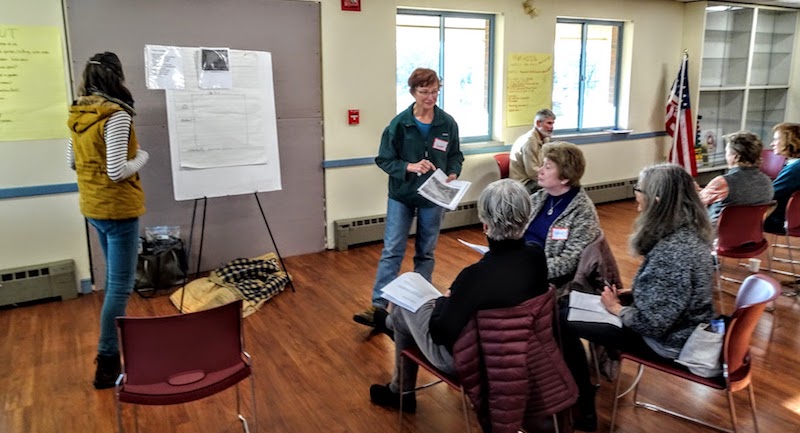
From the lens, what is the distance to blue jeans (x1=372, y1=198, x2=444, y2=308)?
364 centimetres

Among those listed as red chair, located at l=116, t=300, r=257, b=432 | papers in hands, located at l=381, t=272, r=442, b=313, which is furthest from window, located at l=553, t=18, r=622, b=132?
red chair, located at l=116, t=300, r=257, b=432

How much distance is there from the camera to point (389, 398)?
110 inches

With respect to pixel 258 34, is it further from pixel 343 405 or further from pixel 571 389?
pixel 571 389

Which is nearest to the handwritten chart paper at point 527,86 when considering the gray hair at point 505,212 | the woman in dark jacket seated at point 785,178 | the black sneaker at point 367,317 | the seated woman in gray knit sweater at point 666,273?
the woman in dark jacket seated at point 785,178

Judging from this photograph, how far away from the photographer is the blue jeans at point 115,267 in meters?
2.91

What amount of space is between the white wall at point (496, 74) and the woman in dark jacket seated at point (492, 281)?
10.4 feet

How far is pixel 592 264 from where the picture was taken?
2.67m

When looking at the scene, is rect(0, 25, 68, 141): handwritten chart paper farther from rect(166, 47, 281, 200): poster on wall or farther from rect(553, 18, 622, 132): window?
rect(553, 18, 622, 132): window

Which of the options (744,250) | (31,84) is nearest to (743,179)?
(744,250)

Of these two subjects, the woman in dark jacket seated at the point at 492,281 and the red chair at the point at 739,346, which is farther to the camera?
the red chair at the point at 739,346

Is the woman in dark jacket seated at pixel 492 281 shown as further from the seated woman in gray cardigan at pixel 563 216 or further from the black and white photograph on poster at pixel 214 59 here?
the black and white photograph on poster at pixel 214 59

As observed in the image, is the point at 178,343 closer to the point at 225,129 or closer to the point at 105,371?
the point at 105,371

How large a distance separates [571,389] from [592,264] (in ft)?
2.42

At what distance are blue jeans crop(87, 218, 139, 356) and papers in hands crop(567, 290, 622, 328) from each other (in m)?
2.10
